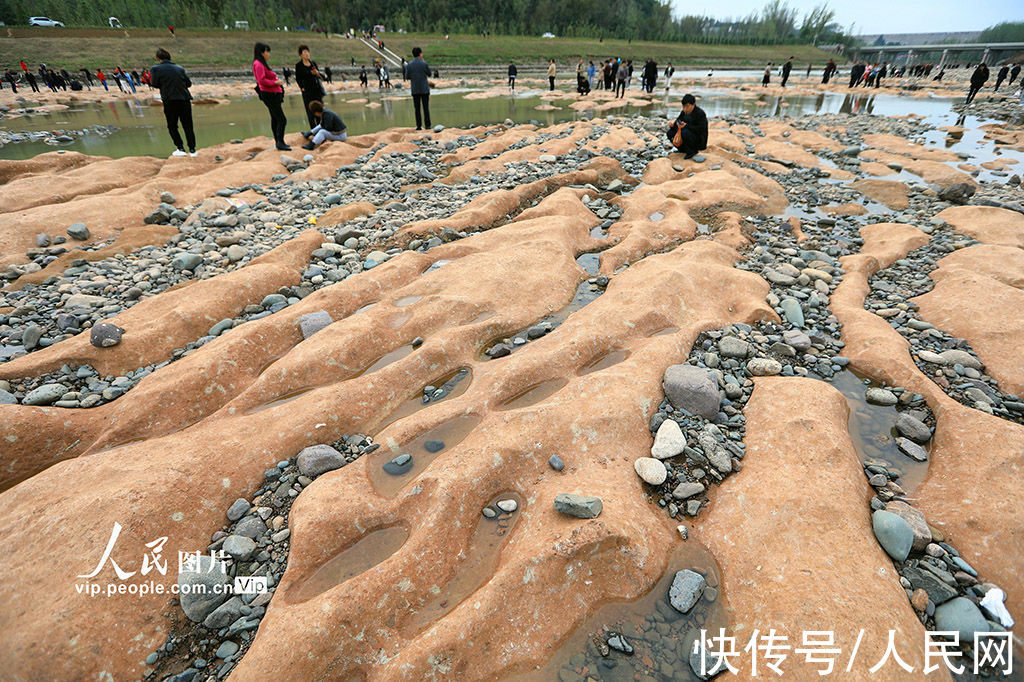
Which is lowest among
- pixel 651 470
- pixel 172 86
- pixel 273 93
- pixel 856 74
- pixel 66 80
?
pixel 651 470

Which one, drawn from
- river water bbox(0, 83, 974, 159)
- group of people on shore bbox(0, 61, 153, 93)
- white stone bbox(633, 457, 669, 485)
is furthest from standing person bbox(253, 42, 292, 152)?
group of people on shore bbox(0, 61, 153, 93)

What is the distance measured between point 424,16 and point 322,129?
97.0m

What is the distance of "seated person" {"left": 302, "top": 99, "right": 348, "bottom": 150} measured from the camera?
1512 cm

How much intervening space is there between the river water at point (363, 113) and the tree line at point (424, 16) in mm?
55490

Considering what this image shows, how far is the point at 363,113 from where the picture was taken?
2634 centimetres

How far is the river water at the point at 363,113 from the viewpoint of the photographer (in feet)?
61.7

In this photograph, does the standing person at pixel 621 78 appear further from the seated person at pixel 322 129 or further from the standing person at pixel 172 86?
the standing person at pixel 172 86

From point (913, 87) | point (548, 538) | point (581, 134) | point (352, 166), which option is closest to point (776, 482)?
point (548, 538)

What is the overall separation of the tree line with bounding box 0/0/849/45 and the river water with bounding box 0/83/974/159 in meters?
55.5

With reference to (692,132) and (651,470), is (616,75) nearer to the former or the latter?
(692,132)

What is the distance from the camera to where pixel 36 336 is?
19.5 feet

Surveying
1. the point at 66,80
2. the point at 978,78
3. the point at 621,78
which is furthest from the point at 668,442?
the point at 66,80

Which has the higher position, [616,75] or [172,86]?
[616,75]

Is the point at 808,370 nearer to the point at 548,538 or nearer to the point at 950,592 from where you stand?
the point at 950,592
